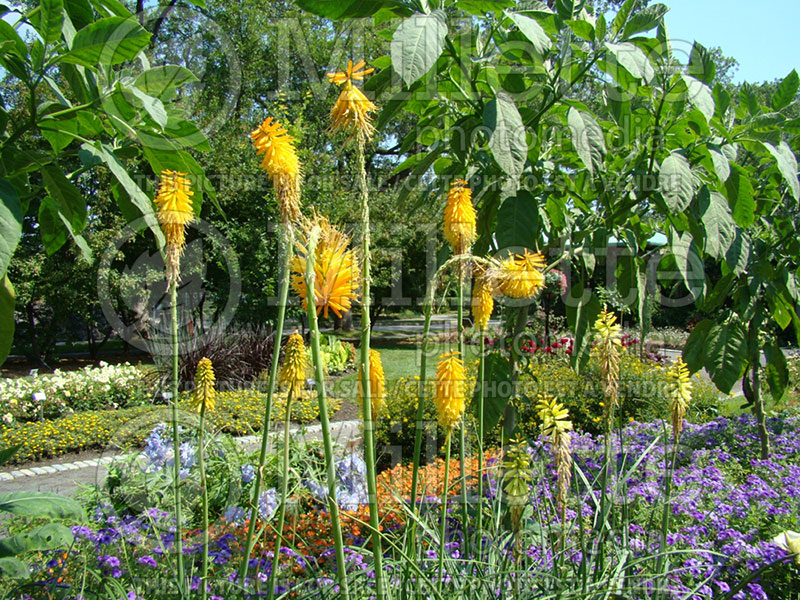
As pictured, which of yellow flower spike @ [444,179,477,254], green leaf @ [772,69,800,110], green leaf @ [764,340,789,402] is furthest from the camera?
green leaf @ [764,340,789,402]

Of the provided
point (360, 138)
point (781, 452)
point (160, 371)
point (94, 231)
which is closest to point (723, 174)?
point (360, 138)

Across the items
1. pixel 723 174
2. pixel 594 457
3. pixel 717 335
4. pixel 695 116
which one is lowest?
pixel 594 457

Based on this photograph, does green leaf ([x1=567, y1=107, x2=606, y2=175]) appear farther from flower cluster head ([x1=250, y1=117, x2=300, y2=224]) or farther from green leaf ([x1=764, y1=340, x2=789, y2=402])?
green leaf ([x1=764, y1=340, x2=789, y2=402])

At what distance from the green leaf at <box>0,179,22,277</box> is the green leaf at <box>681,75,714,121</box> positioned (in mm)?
1561

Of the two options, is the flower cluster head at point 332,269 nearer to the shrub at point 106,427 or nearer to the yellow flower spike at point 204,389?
the yellow flower spike at point 204,389

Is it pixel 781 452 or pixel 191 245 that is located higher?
pixel 191 245

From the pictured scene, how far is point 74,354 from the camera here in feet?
57.0

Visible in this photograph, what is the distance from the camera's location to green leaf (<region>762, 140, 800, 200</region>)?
159 cm

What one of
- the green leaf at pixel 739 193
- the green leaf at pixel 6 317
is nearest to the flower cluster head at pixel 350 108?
the green leaf at pixel 6 317

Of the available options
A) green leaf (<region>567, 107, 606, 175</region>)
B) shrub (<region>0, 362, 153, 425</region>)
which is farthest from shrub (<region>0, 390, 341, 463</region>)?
green leaf (<region>567, 107, 606, 175</region>)

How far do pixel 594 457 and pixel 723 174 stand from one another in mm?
2129

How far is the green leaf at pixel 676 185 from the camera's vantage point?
4.99 ft

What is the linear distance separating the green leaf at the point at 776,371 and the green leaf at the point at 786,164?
1376mm

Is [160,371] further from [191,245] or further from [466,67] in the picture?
[466,67]
